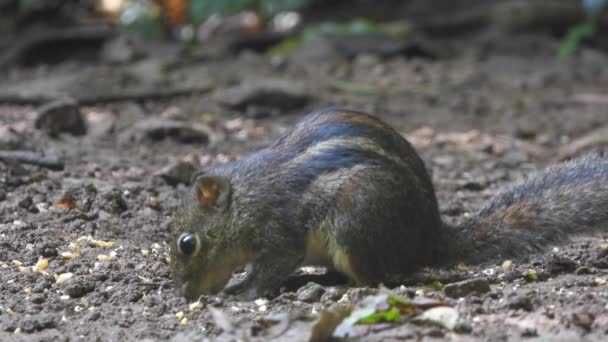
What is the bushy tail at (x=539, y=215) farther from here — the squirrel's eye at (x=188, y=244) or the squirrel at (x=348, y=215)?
the squirrel's eye at (x=188, y=244)

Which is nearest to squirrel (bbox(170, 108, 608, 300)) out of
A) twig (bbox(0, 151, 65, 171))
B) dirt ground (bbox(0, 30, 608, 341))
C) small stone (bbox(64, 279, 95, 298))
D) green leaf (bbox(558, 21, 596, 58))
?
dirt ground (bbox(0, 30, 608, 341))

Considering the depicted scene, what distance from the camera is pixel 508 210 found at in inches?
208

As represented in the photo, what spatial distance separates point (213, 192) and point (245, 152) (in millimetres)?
3327

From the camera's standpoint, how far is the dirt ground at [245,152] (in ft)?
14.1

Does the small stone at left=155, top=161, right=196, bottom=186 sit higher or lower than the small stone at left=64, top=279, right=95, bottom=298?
higher

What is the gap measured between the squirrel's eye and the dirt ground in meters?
0.20

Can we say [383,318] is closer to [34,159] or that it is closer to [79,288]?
[79,288]

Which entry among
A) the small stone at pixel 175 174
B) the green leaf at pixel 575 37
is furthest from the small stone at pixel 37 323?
the green leaf at pixel 575 37

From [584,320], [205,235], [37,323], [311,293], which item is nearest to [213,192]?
[205,235]

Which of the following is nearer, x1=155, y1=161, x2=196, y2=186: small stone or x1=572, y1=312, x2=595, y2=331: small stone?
x1=572, y1=312, x2=595, y2=331: small stone

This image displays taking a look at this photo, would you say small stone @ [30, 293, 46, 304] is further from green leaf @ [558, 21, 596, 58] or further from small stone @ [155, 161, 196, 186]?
green leaf @ [558, 21, 596, 58]

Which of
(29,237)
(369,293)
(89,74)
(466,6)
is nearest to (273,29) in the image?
(466,6)

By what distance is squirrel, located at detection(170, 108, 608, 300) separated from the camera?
197 inches

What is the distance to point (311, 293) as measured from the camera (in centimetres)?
477
